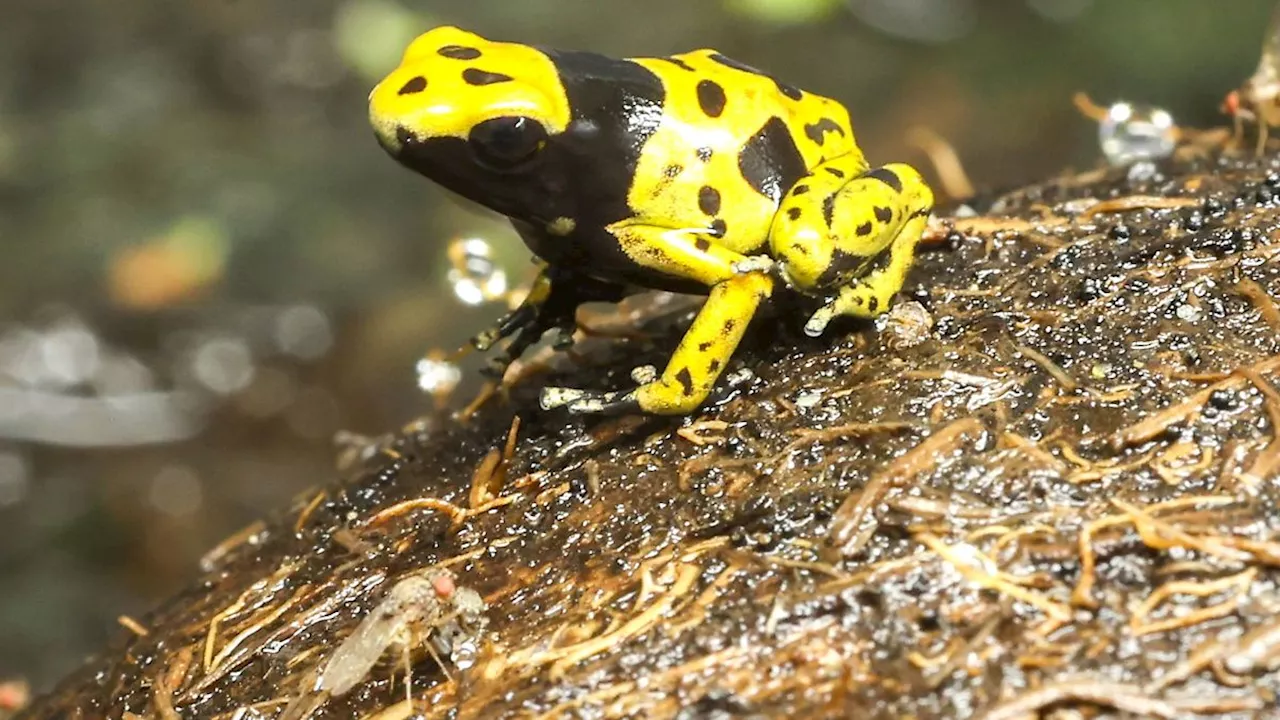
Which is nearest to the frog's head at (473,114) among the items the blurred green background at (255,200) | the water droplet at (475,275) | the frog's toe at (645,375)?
the frog's toe at (645,375)

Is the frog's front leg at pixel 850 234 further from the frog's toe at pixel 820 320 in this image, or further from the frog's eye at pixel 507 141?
the frog's eye at pixel 507 141

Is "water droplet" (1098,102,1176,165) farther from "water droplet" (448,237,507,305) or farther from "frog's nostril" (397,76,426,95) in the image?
"frog's nostril" (397,76,426,95)

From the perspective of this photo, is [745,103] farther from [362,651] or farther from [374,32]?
[374,32]

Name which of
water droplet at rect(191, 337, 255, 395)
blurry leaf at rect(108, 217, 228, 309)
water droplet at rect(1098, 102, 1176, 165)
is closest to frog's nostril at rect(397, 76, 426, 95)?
water droplet at rect(1098, 102, 1176, 165)

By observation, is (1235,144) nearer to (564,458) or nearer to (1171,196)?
(1171,196)

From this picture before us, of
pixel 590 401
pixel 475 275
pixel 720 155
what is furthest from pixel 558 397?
pixel 475 275
